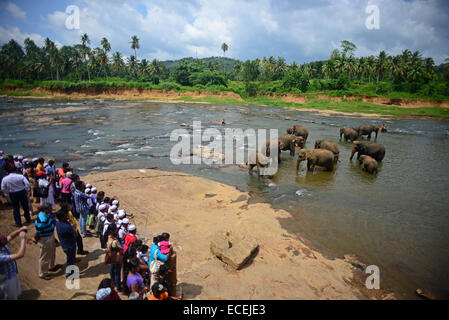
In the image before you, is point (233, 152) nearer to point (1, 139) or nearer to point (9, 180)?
point (9, 180)

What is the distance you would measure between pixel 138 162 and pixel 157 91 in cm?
6170

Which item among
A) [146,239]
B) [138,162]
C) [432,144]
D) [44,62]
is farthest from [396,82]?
[44,62]

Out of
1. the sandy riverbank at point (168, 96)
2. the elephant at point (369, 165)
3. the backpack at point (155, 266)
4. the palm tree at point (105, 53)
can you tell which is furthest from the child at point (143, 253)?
the palm tree at point (105, 53)

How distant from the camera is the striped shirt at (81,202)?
7.33 m

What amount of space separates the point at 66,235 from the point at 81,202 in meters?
1.97

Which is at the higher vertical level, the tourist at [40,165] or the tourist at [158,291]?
the tourist at [40,165]

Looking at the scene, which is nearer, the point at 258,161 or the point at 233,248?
the point at 233,248

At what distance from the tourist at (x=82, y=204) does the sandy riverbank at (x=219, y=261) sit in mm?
459

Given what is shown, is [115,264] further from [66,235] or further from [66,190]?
[66,190]

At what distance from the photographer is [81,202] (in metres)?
7.41

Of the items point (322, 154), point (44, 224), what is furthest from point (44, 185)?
point (322, 154)

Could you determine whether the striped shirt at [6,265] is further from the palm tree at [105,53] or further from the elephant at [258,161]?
the palm tree at [105,53]

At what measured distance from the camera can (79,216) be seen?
7.99 metres
